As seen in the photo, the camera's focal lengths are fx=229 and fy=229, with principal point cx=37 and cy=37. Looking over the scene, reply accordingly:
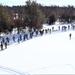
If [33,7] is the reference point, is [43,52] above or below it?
below

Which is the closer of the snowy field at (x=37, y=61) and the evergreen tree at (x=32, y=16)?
the snowy field at (x=37, y=61)

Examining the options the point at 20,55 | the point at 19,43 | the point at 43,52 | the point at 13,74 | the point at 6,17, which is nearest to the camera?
the point at 13,74

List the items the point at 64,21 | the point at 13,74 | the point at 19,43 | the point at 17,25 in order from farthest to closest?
1. the point at 64,21
2. the point at 17,25
3. the point at 19,43
4. the point at 13,74

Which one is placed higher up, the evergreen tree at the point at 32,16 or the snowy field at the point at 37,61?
the evergreen tree at the point at 32,16

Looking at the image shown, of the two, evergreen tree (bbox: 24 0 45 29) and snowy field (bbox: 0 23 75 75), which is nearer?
snowy field (bbox: 0 23 75 75)

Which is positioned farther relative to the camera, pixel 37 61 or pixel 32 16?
pixel 32 16

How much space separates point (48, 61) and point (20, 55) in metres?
2.84

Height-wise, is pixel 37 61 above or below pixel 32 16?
below

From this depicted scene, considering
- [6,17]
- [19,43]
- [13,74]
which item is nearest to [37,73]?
[13,74]

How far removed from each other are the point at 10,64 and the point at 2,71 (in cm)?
169

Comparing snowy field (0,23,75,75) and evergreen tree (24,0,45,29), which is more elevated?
evergreen tree (24,0,45,29)

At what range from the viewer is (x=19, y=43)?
78.0 feet

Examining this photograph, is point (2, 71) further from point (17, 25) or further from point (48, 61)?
point (17, 25)

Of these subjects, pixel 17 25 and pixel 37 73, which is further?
pixel 17 25
